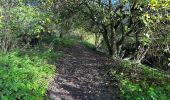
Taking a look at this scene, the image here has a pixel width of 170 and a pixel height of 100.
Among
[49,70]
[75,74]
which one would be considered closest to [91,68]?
[75,74]

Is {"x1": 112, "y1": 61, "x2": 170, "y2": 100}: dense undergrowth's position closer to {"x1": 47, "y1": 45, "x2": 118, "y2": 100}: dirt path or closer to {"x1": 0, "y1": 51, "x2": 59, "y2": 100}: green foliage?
{"x1": 47, "y1": 45, "x2": 118, "y2": 100}: dirt path

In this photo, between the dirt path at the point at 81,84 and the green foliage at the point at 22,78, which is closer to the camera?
the green foliage at the point at 22,78

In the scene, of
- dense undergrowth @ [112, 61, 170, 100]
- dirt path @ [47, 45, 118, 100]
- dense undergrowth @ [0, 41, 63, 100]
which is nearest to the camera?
dense undergrowth @ [0, 41, 63, 100]

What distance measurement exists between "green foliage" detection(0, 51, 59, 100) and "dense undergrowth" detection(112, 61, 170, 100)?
123 inches

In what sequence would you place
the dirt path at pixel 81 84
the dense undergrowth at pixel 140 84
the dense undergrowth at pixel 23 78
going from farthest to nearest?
1. the dirt path at pixel 81 84
2. the dense undergrowth at pixel 140 84
3. the dense undergrowth at pixel 23 78

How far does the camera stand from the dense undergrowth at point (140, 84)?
1158 centimetres

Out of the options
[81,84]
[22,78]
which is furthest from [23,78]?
[81,84]

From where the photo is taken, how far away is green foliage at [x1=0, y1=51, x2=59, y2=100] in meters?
10.2

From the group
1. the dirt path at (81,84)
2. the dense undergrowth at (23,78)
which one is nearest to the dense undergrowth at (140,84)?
the dirt path at (81,84)

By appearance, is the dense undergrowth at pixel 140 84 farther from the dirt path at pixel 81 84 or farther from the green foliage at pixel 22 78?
the green foliage at pixel 22 78

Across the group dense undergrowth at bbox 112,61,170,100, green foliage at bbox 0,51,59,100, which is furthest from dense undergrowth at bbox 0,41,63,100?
dense undergrowth at bbox 112,61,170,100

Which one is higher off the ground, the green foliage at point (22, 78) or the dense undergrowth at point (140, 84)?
the green foliage at point (22, 78)

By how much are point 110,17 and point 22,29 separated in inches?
230

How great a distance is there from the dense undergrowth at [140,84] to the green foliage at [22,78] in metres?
3.11
